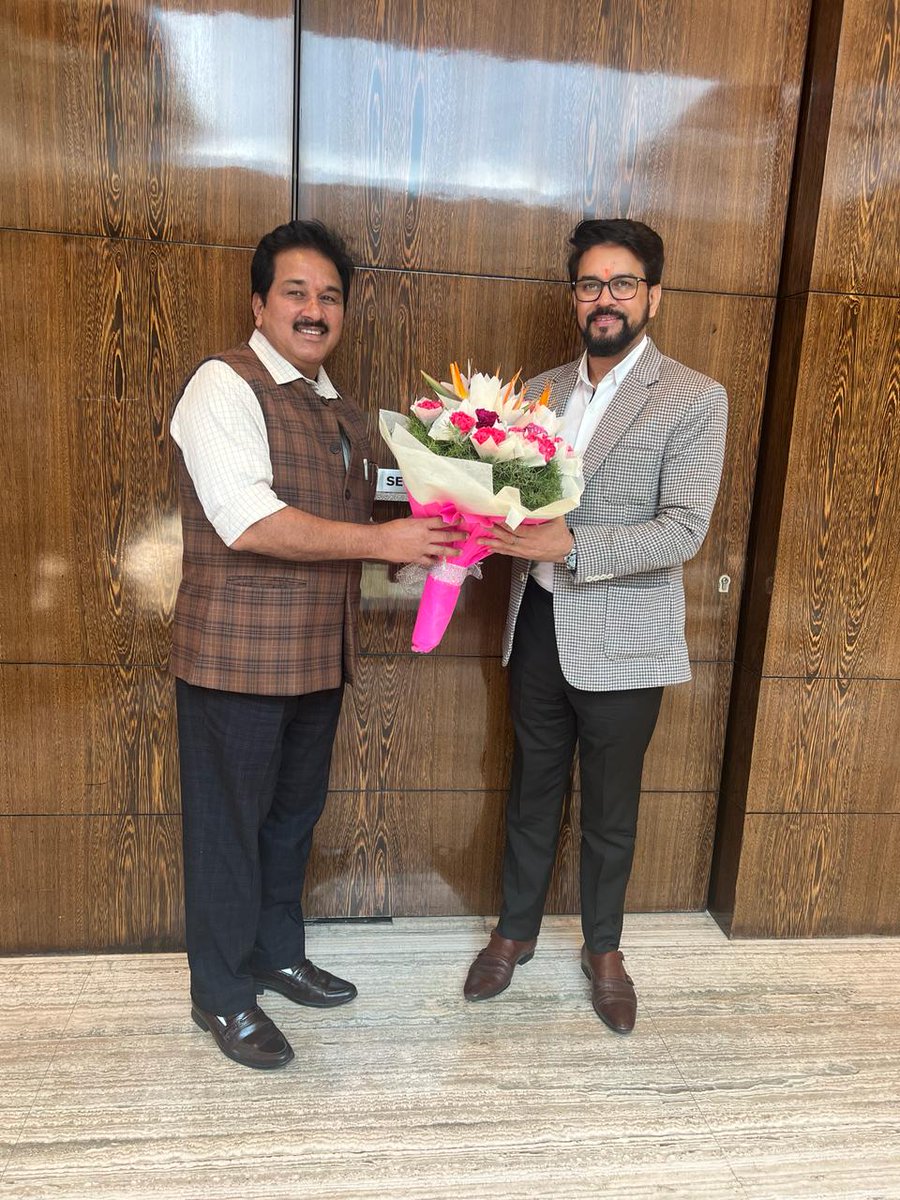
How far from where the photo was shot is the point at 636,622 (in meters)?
2.43

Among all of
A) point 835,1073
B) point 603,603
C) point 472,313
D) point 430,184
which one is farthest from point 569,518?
point 835,1073

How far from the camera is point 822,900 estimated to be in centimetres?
302

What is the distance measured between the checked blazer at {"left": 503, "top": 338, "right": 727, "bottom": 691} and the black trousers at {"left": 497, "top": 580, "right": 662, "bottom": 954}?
92 millimetres

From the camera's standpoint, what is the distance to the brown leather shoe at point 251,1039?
7.39 feet

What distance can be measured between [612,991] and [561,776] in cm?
62

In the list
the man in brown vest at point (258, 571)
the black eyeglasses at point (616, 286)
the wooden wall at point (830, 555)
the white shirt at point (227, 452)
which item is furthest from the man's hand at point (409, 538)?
the wooden wall at point (830, 555)

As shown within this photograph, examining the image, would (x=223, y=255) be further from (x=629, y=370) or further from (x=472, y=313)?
(x=629, y=370)

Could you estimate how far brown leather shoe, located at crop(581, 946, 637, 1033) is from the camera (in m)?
2.48

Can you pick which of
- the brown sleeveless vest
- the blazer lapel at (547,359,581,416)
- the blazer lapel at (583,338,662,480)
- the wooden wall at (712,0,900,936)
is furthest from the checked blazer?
the brown sleeveless vest

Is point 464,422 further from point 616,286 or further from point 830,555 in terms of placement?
point 830,555

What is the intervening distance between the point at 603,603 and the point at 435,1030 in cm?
125

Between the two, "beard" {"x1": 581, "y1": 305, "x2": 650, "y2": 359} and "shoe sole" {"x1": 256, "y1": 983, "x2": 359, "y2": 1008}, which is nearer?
"beard" {"x1": 581, "y1": 305, "x2": 650, "y2": 359}

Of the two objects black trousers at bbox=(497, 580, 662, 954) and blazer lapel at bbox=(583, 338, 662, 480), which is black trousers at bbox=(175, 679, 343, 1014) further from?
blazer lapel at bbox=(583, 338, 662, 480)

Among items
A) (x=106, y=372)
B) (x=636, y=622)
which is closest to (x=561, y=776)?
(x=636, y=622)
